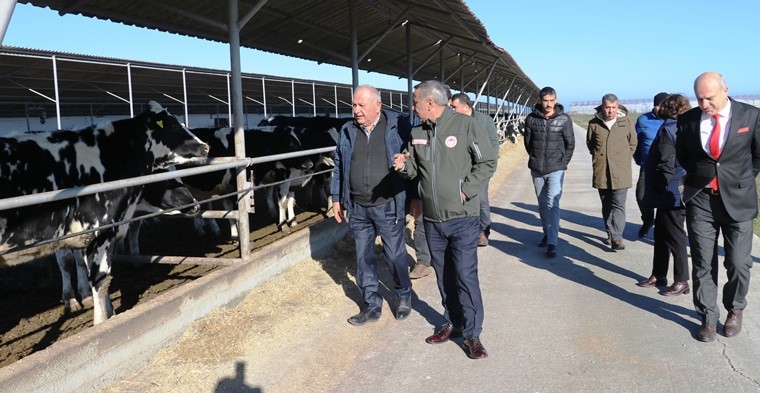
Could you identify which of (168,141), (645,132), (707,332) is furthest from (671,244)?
(168,141)

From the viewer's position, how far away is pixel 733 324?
14.7ft

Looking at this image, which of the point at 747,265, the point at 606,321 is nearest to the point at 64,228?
the point at 606,321

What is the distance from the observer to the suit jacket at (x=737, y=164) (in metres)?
4.35

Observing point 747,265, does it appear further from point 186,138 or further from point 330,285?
point 186,138

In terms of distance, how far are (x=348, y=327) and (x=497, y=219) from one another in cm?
532

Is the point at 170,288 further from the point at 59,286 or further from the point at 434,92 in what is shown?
the point at 434,92

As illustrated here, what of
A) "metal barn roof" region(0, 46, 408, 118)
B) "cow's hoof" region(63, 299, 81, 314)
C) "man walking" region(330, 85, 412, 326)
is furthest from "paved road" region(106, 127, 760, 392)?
"metal barn roof" region(0, 46, 408, 118)

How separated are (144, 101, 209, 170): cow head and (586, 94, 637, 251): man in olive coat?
4.65 m

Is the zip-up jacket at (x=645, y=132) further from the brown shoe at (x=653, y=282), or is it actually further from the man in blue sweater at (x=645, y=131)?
the brown shoe at (x=653, y=282)

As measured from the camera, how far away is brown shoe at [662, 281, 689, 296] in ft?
18.0

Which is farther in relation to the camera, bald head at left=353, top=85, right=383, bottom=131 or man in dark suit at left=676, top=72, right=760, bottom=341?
bald head at left=353, top=85, right=383, bottom=131

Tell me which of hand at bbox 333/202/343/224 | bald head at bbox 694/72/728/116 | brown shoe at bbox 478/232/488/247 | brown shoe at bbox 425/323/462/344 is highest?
bald head at bbox 694/72/728/116

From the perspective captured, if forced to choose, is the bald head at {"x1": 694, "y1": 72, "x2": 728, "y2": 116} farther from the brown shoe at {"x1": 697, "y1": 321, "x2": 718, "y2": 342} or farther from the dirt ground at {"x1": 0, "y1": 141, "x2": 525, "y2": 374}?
the dirt ground at {"x1": 0, "y1": 141, "x2": 525, "y2": 374}

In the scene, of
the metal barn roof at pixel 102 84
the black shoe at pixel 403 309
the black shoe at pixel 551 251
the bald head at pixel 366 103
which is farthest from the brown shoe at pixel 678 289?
the metal barn roof at pixel 102 84
